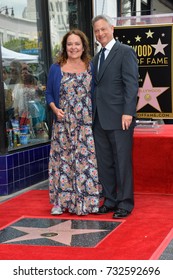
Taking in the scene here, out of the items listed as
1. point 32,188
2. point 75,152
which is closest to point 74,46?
point 75,152

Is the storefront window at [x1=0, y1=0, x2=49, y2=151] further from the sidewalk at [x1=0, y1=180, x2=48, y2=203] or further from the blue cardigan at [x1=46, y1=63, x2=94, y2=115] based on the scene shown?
the blue cardigan at [x1=46, y1=63, x2=94, y2=115]

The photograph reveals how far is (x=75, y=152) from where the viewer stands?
4.82 m

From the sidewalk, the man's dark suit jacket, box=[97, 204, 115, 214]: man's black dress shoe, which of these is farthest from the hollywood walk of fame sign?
the sidewalk

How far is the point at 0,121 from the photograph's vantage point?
5816mm

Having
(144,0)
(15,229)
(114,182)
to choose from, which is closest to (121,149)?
(114,182)

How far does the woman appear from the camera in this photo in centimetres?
476

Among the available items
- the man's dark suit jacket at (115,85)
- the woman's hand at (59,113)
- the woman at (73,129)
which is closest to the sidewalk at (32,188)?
the woman at (73,129)

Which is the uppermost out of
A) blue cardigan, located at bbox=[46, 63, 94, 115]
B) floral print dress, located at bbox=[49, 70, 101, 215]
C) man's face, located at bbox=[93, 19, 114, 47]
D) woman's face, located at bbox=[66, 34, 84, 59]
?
man's face, located at bbox=[93, 19, 114, 47]

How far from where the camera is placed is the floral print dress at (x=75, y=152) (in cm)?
477

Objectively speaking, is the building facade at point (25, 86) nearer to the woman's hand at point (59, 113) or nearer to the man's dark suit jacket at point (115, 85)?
the woman's hand at point (59, 113)

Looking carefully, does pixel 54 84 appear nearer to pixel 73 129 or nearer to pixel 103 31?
pixel 73 129

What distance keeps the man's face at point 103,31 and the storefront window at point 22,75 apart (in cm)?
156

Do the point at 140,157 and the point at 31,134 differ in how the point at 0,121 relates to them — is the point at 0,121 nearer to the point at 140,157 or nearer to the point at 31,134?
the point at 31,134
